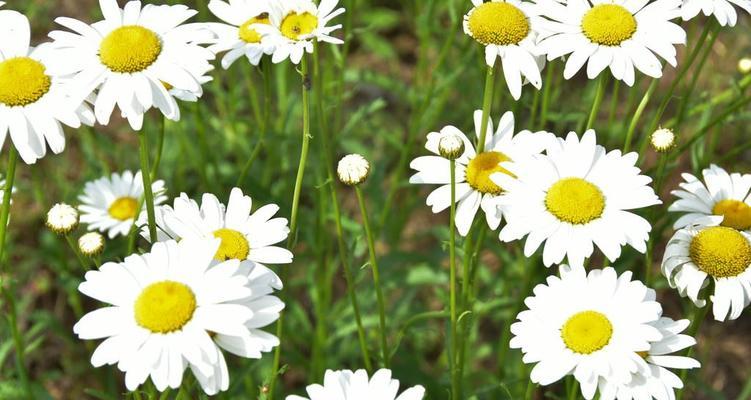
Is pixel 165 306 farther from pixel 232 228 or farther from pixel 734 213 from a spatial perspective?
pixel 734 213

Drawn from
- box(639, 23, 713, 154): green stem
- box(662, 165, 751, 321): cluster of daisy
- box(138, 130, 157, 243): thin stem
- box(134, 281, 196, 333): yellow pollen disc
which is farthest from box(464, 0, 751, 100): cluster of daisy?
box(134, 281, 196, 333): yellow pollen disc

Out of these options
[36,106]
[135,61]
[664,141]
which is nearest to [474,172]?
[664,141]

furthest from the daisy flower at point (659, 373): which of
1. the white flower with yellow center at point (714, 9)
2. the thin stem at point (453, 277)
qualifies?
the white flower with yellow center at point (714, 9)

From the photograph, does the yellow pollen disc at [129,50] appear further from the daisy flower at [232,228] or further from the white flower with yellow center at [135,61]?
the daisy flower at [232,228]

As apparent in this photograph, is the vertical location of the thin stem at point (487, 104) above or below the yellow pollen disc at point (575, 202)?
above

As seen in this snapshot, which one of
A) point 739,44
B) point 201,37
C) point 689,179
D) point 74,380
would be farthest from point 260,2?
point 739,44

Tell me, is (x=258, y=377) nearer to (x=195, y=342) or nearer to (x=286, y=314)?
(x=286, y=314)
